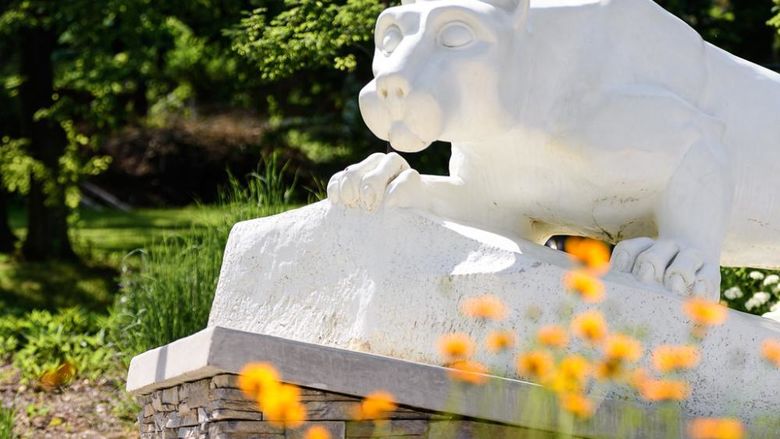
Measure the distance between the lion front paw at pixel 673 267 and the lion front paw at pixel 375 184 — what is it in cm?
74

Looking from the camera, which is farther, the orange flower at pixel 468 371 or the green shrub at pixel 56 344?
the green shrub at pixel 56 344

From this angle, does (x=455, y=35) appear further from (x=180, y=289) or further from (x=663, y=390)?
(x=180, y=289)

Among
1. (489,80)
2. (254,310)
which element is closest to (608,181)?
(489,80)

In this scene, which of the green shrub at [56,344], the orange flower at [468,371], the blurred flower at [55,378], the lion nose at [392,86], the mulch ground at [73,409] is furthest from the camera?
the green shrub at [56,344]

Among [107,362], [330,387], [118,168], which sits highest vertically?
[330,387]

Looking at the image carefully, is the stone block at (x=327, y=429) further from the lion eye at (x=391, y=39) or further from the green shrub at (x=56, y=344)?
the green shrub at (x=56, y=344)

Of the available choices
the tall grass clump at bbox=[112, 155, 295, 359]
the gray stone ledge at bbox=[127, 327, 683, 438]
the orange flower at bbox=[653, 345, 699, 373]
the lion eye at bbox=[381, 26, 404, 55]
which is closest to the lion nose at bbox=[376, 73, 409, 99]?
the lion eye at bbox=[381, 26, 404, 55]

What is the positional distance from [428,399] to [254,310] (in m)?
1.07

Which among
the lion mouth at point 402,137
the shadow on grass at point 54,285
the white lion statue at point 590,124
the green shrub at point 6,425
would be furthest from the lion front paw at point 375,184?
the shadow on grass at point 54,285

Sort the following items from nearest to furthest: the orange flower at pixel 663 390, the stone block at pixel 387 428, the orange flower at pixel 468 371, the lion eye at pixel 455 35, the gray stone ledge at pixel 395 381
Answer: the orange flower at pixel 663 390
the orange flower at pixel 468 371
the gray stone ledge at pixel 395 381
the stone block at pixel 387 428
the lion eye at pixel 455 35

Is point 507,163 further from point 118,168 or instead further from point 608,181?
point 118,168

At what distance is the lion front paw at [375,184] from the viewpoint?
4168mm

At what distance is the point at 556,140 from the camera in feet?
13.3

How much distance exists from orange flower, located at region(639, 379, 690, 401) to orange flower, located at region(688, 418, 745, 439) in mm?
94
